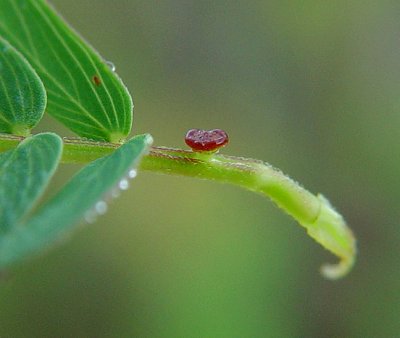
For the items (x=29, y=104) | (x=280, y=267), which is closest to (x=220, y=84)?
(x=280, y=267)

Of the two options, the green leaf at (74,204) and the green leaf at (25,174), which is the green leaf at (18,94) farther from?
the green leaf at (74,204)

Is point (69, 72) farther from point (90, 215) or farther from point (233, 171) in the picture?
point (90, 215)

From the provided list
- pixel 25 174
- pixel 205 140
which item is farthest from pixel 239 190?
pixel 25 174

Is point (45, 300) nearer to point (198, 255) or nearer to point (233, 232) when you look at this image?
point (198, 255)

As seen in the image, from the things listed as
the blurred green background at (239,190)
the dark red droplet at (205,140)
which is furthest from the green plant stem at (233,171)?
the blurred green background at (239,190)

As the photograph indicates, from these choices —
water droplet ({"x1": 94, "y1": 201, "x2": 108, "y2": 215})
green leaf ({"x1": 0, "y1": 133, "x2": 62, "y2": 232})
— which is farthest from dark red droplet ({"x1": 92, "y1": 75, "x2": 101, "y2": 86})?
water droplet ({"x1": 94, "y1": 201, "x2": 108, "y2": 215})

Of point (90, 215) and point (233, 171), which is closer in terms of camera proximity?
point (90, 215)
